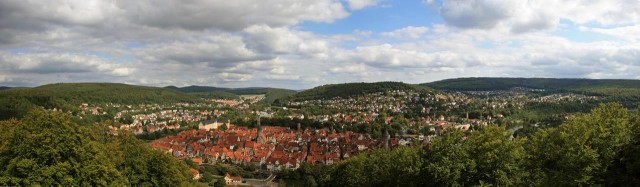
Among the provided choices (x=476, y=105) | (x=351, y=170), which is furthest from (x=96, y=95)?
(x=351, y=170)

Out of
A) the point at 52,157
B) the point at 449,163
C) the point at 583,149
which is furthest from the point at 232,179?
the point at 583,149

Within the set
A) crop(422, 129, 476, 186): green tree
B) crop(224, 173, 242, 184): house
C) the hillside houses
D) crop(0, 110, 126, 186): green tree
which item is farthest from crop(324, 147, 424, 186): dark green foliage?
the hillside houses

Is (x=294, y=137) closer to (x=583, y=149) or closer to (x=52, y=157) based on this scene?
(x=52, y=157)

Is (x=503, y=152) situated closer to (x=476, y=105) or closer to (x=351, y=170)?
(x=351, y=170)

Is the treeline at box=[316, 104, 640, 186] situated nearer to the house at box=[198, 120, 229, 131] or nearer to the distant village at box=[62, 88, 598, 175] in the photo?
the distant village at box=[62, 88, 598, 175]

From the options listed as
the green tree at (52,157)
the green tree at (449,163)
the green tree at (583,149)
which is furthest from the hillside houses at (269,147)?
the green tree at (583,149)

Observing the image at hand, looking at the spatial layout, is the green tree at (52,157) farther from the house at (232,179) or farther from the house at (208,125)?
the house at (208,125)
